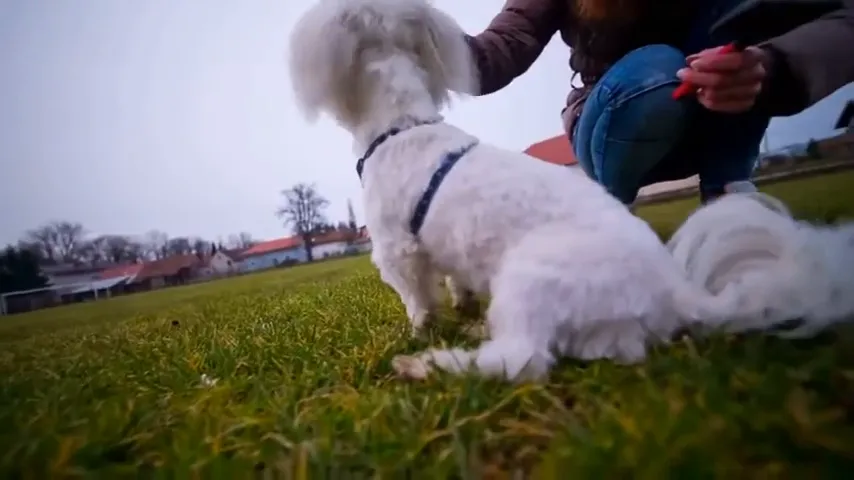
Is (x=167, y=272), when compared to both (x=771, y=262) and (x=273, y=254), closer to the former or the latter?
(x=273, y=254)

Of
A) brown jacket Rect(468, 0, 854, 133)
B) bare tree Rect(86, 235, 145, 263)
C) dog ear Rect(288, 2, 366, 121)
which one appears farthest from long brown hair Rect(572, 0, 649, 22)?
bare tree Rect(86, 235, 145, 263)

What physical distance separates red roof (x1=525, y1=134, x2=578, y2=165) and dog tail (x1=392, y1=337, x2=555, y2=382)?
87cm

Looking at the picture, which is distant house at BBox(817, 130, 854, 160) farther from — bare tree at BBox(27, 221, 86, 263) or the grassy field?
bare tree at BBox(27, 221, 86, 263)

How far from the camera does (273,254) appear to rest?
1.96 metres

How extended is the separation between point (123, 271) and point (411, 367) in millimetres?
910

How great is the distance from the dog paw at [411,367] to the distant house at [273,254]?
3.07 ft

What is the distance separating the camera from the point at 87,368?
1.24m

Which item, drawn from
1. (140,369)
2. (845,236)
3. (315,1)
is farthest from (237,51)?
(845,236)

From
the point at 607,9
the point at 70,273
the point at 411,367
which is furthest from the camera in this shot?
the point at 607,9

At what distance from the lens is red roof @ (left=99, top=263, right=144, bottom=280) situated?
1416 mm

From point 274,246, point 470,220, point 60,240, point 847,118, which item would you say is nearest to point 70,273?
point 60,240

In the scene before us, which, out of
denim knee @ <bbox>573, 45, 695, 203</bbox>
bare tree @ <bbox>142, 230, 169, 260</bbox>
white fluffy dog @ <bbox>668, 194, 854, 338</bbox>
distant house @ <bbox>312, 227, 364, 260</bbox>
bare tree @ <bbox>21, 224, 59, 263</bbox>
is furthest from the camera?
distant house @ <bbox>312, 227, 364, 260</bbox>

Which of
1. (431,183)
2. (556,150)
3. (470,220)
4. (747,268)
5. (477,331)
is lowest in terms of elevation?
(477,331)

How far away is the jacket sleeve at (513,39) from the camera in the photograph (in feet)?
5.49
